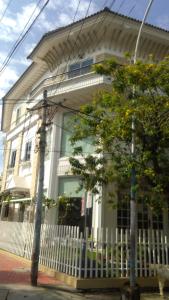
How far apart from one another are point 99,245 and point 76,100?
859cm

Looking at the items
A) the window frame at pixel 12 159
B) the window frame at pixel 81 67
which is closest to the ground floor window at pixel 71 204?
the window frame at pixel 81 67

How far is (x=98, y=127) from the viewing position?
10.4m

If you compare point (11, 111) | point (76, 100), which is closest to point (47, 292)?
point (76, 100)

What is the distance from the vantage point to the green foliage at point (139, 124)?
9570 millimetres

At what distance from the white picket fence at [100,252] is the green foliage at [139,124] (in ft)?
4.88

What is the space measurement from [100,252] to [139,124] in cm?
391

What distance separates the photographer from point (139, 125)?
9.79 m

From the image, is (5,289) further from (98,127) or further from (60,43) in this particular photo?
(60,43)

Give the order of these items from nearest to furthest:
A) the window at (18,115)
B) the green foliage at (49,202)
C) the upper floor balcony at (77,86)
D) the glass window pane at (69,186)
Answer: the green foliage at (49,202) < the glass window pane at (69,186) < the upper floor balcony at (77,86) < the window at (18,115)

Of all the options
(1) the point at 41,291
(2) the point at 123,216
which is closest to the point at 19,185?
(2) the point at 123,216

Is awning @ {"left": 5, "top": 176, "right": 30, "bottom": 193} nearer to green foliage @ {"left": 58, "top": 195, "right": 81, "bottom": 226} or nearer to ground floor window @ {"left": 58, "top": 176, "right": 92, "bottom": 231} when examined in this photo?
ground floor window @ {"left": 58, "top": 176, "right": 92, "bottom": 231}

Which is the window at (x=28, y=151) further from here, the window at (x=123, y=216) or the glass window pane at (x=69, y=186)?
the window at (x=123, y=216)

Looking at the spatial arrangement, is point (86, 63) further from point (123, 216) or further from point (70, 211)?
point (123, 216)

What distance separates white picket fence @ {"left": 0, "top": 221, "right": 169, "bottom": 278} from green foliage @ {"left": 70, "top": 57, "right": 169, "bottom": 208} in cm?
149
